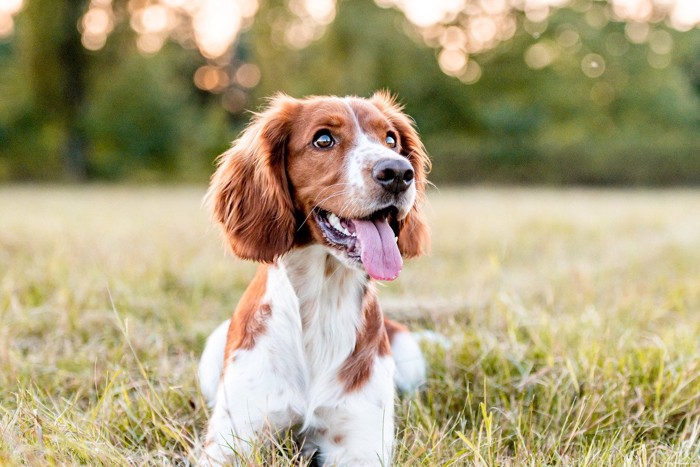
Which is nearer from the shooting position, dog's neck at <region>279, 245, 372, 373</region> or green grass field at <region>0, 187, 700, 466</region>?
green grass field at <region>0, 187, 700, 466</region>

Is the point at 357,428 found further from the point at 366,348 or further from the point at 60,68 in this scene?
the point at 60,68

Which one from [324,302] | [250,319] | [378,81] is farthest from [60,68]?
[324,302]

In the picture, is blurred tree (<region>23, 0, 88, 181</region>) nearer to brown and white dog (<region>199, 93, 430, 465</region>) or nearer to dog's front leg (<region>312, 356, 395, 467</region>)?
brown and white dog (<region>199, 93, 430, 465</region>)

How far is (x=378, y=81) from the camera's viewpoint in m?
25.2

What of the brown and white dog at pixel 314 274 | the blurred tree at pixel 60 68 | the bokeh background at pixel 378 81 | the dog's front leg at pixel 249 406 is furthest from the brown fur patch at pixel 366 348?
the blurred tree at pixel 60 68

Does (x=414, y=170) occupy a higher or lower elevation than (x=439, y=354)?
higher

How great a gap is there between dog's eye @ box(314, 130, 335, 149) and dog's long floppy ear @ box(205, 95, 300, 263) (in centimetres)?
16

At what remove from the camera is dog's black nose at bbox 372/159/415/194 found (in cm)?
242

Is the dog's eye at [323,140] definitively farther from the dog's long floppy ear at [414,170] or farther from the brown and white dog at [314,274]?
the dog's long floppy ear at [414,170]

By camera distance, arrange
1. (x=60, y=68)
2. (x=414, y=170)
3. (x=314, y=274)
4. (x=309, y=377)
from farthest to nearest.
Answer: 1. (x=60, y=68)
2. (x=414, y=170)
3. (x=314, y=274)
4. (x=309, y=377)

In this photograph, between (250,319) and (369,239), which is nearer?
(369,239)

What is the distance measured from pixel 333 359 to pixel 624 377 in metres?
1.25

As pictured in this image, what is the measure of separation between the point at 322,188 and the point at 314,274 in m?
0.34

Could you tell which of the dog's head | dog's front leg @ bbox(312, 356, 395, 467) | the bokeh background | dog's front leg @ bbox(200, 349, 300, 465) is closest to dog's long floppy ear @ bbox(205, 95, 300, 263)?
the dog's head
